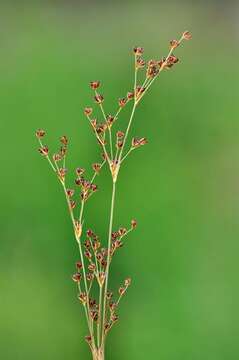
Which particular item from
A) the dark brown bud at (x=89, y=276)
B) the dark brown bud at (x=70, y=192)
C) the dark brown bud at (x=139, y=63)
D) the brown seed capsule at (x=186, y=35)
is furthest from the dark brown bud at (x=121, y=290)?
the brown seed capsule at (x=186, y=35)

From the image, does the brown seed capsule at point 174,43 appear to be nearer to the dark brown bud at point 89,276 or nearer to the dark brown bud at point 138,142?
the dark brown bud at point 138,142

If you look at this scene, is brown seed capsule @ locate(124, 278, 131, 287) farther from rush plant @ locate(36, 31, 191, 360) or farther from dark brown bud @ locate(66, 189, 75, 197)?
dark brown bud @ locate(66, 189, 75, 197)

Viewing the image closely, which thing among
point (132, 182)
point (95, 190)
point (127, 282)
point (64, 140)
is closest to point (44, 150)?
point (64, 140)

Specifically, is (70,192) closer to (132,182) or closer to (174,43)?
(132,182)

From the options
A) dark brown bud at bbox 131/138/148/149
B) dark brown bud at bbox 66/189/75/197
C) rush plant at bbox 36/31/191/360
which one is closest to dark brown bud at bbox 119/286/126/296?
rush plant at bbox 36/31/191/360

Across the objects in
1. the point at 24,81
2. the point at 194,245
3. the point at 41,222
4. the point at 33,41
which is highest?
the point at 33,41

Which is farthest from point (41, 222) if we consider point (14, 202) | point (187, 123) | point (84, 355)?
point (187, 123)

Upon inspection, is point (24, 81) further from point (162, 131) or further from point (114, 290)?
point (114, 290)

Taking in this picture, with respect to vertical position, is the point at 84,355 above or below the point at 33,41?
below
